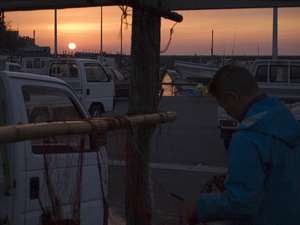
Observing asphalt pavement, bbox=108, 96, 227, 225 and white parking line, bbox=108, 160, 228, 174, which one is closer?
asphalt pavement, bbox=108, 96, 227, 225

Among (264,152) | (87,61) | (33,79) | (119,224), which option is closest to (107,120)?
(264,152)

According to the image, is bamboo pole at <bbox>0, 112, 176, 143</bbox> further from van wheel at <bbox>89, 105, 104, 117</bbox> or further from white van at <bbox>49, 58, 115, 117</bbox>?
van wheel at <bbox>89, 105, 104, 117</bbox>

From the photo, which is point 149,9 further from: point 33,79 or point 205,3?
point 33,79

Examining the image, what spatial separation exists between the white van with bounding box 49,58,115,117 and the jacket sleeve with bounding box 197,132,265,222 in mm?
19893

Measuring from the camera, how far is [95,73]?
78.5 feet

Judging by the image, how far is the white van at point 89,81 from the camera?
23250 millimetres

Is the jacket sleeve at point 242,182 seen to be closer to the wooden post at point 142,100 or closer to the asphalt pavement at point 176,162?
the wooden post at point 142,100

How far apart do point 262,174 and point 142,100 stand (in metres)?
1.57

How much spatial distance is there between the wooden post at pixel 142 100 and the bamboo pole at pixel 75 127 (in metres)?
0.15

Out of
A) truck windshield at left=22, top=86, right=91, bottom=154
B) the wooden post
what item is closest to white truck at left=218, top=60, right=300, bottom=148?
truck windshield at left=22, top=86, right=91, bottom=154

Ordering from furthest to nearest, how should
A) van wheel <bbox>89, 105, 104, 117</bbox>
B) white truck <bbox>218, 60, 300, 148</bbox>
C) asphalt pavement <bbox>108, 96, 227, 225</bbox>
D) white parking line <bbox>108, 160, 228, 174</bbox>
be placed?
van wheel <bbox>89, 105, 104, 117</bbox> → white truck <bbox>218, 60, 300, 148</bbox> → white parking line <bbox>108, 160, 228, 174</bbox> → asphalt pavement <bbox>108, 96, 227, 225</bbox>

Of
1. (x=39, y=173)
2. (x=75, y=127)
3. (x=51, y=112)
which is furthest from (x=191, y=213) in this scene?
(x=51, y=112)

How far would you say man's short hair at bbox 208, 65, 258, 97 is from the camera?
330 cm

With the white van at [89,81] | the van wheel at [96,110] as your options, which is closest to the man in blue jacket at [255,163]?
the white van at [89,81]
